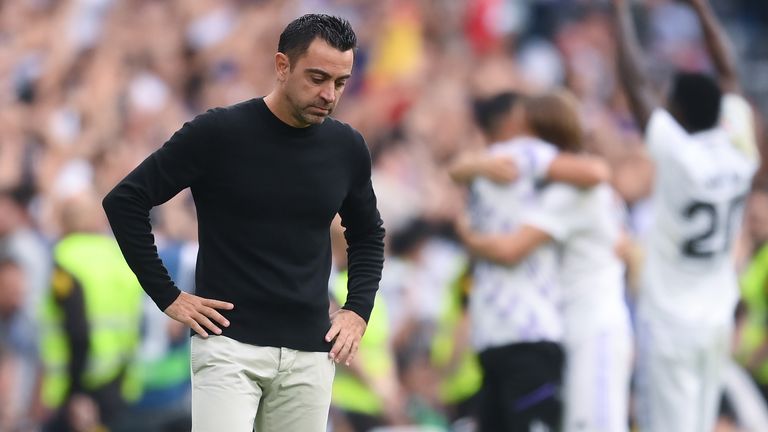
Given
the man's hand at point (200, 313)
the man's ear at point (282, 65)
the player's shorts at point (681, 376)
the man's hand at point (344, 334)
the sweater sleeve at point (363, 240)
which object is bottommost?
the player's shorts at point (681, 376)

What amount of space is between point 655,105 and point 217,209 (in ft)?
13.0

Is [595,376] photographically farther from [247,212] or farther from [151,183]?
[151,183]

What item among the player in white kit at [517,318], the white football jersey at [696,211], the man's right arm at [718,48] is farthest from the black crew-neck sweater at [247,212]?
the man's right arm at [718,48]

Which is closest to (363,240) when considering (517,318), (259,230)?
(259,230)

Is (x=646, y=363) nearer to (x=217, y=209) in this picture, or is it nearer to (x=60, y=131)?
(x=217, y=209)

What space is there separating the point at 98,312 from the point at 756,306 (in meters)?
5.10

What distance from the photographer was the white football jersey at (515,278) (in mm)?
7723

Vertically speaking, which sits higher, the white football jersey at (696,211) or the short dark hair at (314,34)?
the short dark hair at (314,34)

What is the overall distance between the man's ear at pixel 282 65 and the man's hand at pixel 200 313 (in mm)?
776

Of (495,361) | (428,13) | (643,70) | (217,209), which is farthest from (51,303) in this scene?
(428,13)

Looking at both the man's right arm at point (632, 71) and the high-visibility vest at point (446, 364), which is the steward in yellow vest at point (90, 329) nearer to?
the high-visibility vest at point (446, 364)

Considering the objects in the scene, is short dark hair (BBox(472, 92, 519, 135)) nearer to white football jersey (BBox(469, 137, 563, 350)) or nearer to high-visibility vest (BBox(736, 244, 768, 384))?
white football jersey (BBox(469, 137, 563, 350))

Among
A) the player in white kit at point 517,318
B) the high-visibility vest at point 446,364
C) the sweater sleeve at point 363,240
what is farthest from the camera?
the high-visibility vest at point 446,364

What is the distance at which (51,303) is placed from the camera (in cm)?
994
